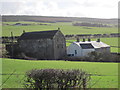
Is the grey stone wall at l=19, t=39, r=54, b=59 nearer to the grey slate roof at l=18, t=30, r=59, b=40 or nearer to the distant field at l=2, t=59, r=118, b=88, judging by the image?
the grey slate roof at l=18, t=30, r=59, b=40

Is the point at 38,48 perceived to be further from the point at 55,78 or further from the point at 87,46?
the point at 55,78

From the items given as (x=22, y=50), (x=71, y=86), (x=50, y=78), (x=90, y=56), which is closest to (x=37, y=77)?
(x=50, y=78)

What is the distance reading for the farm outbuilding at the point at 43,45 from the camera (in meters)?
53.4

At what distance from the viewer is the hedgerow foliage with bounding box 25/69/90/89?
15180 mm

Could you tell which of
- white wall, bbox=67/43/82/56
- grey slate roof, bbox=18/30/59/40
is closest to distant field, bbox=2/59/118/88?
grey slate roof, bbox=18/30/59/40

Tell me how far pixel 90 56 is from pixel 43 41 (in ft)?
35.4

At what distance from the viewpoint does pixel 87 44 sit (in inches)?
2280

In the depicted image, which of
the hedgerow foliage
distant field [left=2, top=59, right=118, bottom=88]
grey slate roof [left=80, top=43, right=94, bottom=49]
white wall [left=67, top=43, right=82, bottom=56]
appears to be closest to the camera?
the hedgerow foliage

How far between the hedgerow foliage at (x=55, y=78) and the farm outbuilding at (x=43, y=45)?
122ft

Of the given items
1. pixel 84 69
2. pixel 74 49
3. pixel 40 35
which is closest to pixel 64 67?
pixel 84 69

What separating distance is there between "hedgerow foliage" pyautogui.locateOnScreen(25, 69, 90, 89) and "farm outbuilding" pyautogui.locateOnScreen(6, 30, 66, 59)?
37.1 metres

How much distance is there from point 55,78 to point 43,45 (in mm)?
39357

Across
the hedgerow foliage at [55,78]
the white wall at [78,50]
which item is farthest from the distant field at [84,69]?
the white wall at [78,50]

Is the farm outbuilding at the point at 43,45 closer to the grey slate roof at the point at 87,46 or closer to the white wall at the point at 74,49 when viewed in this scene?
the white wall at the point at 74,49
